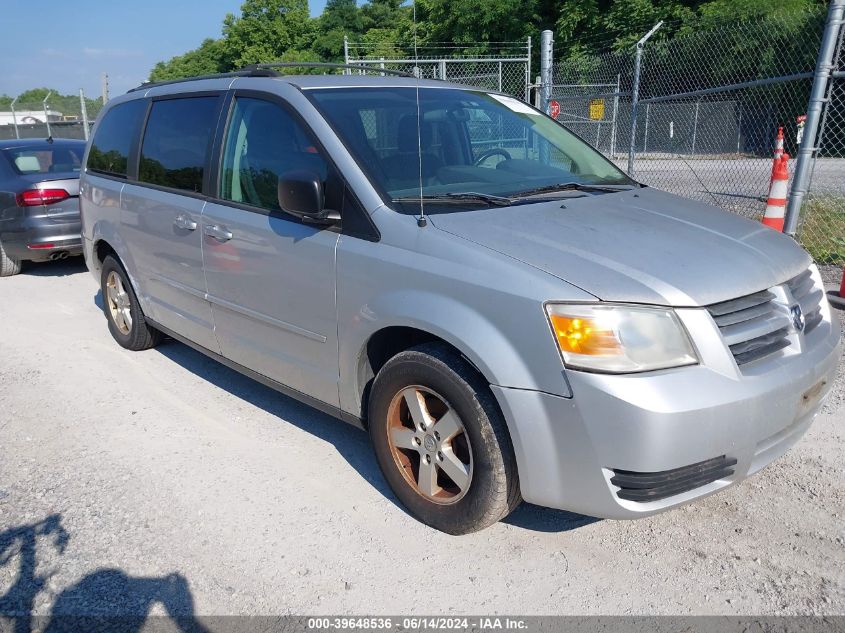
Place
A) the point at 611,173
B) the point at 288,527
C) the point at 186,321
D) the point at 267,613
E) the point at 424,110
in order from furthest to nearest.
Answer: the point at 186,321, the point at 611,173, the point at 424,110, the point at 288,527, the point at 267,613

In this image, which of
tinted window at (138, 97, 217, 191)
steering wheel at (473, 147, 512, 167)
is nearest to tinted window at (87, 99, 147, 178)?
tinted window at (138, 97, 217, 191)

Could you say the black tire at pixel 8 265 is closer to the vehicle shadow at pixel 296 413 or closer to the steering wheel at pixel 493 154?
the vehicle shadow at pixel 296 413

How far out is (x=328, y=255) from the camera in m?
3.16

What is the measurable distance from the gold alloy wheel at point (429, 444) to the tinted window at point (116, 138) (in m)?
3.11

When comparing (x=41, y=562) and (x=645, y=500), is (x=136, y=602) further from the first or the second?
(x=645, y=500)

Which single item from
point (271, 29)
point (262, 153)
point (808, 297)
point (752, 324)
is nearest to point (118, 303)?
point (262, 153)

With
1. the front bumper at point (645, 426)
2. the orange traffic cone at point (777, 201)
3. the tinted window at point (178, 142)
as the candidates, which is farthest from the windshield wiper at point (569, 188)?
the orange traffic cone at point (777, 201)

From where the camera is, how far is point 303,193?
3039 mm

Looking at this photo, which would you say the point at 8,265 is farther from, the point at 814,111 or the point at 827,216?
the point at 827,216

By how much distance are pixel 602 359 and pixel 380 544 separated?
4.13 ft

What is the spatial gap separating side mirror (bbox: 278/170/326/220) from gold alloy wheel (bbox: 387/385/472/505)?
89 cm

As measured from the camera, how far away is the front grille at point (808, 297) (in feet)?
9.53

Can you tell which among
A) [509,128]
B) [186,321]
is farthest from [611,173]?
[186,321]

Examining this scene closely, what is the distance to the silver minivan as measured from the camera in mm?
2410
